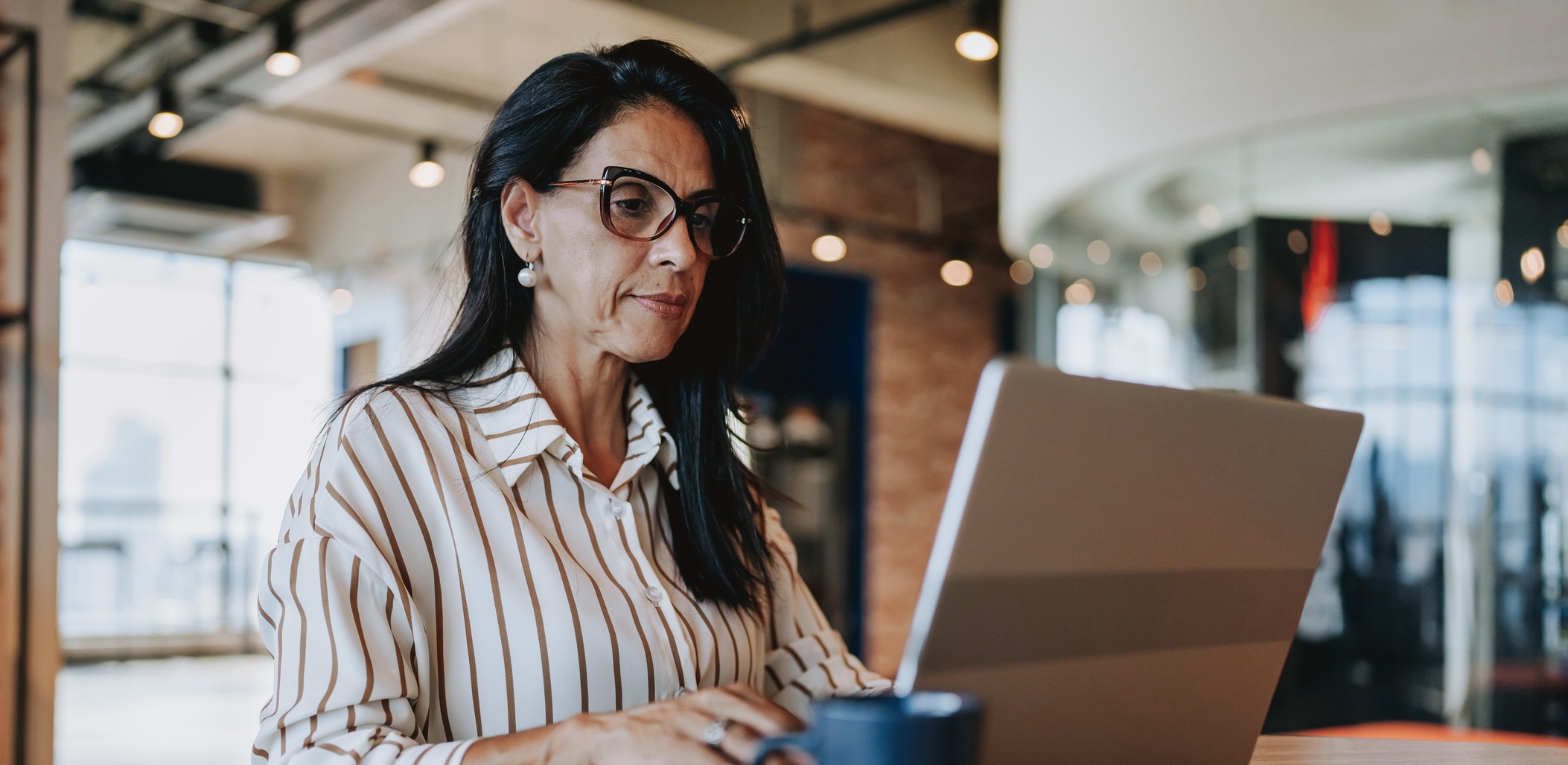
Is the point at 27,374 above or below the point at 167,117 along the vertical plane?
below

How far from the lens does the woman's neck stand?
1.44 metres

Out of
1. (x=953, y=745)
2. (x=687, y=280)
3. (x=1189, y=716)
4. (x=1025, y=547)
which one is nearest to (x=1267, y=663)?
(x=1189, y=716)

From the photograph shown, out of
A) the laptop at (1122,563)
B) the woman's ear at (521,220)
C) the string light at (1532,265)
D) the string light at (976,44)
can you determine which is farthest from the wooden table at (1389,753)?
the string light at (1532,265)

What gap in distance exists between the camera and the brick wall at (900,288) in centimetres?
873

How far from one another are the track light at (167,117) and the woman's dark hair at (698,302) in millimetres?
5895

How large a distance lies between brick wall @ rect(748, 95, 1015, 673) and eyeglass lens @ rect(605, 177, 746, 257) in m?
7.08

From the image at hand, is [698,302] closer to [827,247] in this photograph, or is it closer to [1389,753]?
[1389,753]

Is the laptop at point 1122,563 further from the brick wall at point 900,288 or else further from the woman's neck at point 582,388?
the brick wall at point 900,288

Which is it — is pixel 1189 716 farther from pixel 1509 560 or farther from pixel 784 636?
pixel 1509 560

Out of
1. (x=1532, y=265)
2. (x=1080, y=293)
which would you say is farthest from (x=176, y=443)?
(x=1532, y=265)

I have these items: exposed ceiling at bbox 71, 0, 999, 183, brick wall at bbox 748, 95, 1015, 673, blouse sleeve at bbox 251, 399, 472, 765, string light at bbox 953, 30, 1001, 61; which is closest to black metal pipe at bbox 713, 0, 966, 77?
exposed ceiling at bbox 71, 0, 999, 183

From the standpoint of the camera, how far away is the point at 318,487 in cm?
116

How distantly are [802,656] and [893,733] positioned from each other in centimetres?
97

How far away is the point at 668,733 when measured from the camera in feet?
2.85
